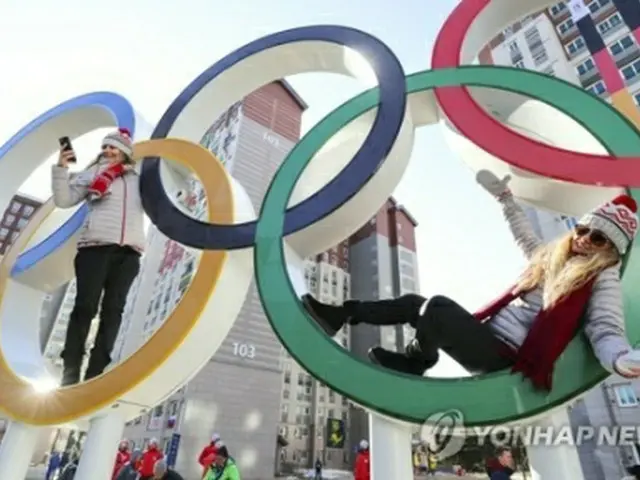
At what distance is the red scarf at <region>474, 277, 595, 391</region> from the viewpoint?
143 cm

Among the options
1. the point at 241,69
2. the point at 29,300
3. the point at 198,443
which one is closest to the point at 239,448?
the point at 198,443

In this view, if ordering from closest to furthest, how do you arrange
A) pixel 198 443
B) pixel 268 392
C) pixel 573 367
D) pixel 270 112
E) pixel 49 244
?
pixel 573 367, pixel 49 244, pixel 198 443, pixel 268 392, pixel 270 112

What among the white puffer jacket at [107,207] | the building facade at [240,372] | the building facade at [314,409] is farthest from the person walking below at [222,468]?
the building facade at [314,409]

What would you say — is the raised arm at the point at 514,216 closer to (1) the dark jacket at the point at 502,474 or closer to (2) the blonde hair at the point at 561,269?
(2) the blonde hair at the point at 561,269

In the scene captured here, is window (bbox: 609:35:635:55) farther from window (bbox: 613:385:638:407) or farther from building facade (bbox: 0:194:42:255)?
building facade (bbox: 0:194:42:255)

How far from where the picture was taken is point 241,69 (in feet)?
9.80

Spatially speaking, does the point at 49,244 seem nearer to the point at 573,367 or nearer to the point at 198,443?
the point at 573,367

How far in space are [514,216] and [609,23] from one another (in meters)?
20.6

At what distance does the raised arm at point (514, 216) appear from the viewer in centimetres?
211

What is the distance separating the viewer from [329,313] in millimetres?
1928

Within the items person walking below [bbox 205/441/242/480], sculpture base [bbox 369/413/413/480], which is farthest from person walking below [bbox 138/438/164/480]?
sculpture base [bbox 369/413/413/480]

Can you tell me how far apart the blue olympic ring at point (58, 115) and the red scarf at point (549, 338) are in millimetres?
2595

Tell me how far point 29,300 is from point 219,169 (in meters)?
1.73

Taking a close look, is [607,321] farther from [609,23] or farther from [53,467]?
[609,23]
